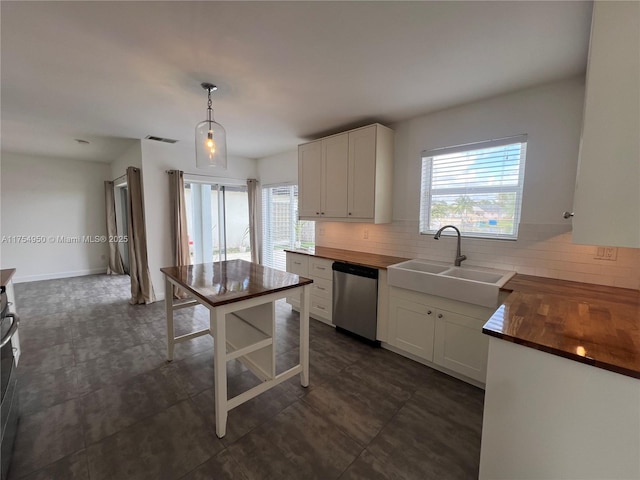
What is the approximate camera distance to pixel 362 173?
301 cm

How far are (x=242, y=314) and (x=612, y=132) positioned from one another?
251cm

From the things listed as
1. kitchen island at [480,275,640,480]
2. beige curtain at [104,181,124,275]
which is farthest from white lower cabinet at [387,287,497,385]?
beige curtain at [104,181,124,275]

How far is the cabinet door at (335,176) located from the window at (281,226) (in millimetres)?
966

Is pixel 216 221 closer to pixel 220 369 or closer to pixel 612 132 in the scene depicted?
pixel 220 369

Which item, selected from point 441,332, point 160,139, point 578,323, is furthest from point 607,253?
point 160,139

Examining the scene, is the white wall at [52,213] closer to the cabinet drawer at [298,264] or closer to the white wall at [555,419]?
the cabinet drawer at [298,264]

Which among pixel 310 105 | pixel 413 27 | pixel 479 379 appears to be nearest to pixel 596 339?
pixel 479 379

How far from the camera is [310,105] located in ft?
8.59

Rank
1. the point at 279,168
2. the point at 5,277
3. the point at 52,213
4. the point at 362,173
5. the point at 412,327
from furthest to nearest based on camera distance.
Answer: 1. the point at 52,213
2. the point at 279,168
3. the point at 362,173
4. the point at 412,327
5. the point at 5,277

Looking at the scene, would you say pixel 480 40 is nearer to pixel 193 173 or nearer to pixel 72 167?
pixel 193 173

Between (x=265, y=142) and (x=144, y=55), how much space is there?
2.27 meters

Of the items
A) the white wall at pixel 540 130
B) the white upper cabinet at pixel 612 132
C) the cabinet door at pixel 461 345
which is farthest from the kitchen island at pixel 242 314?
the white wall at pixel 540 130

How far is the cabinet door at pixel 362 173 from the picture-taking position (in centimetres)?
292

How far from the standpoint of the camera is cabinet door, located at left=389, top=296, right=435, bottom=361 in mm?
2359
